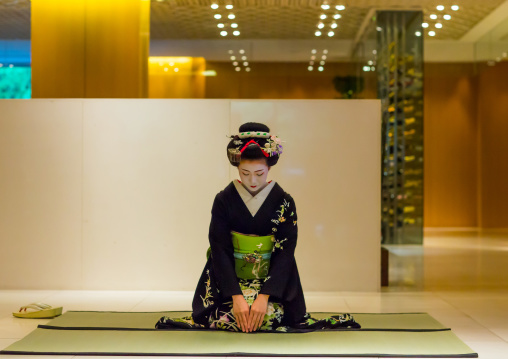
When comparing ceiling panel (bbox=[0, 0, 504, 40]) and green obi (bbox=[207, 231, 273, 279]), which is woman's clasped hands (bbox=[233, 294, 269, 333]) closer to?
green obi (bbox=[207, 231, 273, 279])

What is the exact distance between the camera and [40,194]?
20.1ft

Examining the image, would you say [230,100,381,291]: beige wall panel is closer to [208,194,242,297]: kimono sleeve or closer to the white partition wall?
the white partition wall

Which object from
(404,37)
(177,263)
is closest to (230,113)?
(177,263)

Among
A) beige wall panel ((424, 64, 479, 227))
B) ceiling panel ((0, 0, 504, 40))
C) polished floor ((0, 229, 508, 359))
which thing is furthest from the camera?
beige wall panel ((424, 64, 479, 227))

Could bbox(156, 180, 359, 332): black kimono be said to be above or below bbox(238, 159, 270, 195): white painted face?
below

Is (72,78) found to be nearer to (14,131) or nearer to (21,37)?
(21,37)

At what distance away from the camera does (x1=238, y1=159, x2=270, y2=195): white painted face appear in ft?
13.3

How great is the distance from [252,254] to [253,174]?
428 mm

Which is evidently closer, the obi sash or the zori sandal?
the obi sash

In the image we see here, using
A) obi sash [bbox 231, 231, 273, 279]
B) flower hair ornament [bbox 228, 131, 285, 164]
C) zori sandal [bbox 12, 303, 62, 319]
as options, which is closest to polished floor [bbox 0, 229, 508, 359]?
zori sandal [bbox 12, 303, 62, 319]

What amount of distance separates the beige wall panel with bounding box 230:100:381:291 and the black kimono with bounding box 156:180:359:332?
188 cm

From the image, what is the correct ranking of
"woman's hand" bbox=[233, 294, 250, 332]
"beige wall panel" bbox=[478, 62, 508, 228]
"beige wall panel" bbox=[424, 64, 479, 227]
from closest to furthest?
"woman's hand" bbox=[233, 294, 250, 332]
"beige wall panel" bbox=[478, 62, 508, 228]
"beige wall panel" bbox=[424, 64, 479, 227]

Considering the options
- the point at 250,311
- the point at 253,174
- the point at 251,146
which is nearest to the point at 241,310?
the point at 250,311

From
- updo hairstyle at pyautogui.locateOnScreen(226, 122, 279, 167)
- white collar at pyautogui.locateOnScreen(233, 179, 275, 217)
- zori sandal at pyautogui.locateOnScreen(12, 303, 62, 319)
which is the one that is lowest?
zori sandal at pyautogui.locateOnScreen(12, 303, 62, 319)
